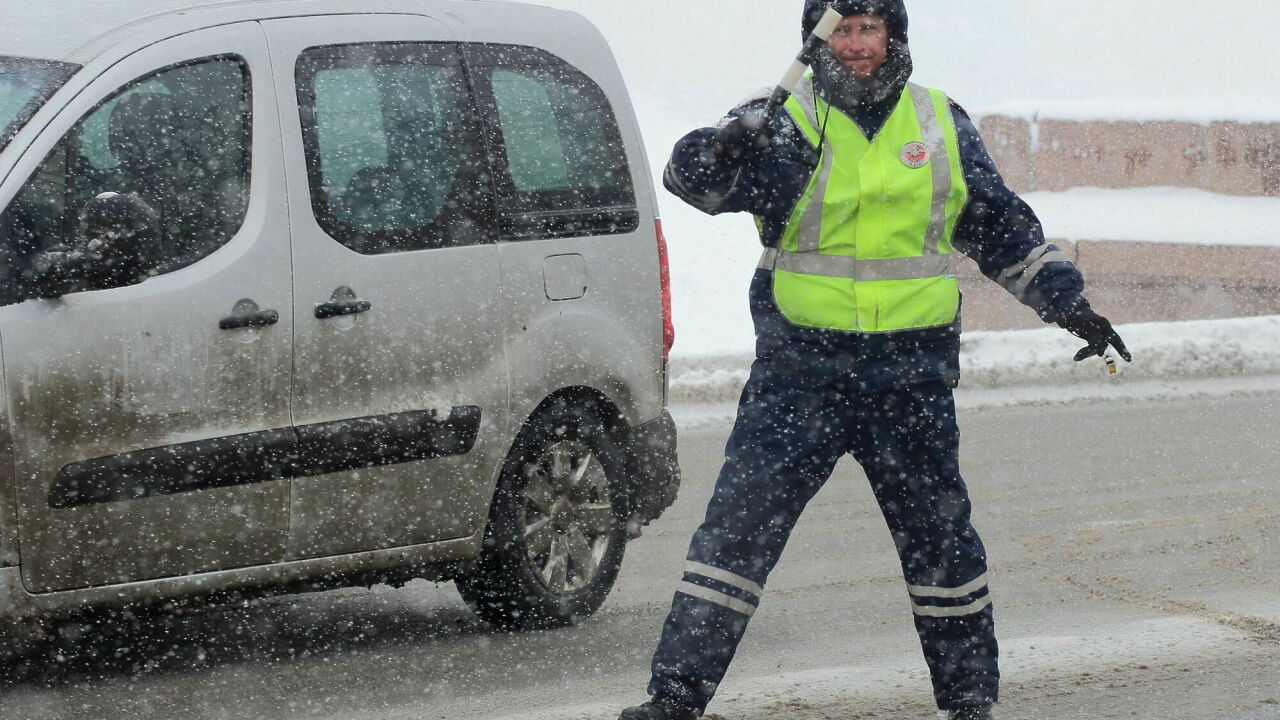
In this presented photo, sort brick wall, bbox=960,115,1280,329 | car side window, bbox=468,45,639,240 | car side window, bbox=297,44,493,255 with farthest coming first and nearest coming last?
brick wall, bbox=960,115,1280,329
car side window, bbox=468,45,639,240
car side window, bbox=297,44,493,255

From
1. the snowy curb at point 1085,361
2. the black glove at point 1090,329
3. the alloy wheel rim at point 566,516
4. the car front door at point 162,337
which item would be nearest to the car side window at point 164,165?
the car front door at point 162,337

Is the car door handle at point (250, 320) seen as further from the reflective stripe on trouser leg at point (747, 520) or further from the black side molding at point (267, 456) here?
the reflective stripe on trouser leg at point (747, 520)

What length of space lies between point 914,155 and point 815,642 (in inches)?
80.2

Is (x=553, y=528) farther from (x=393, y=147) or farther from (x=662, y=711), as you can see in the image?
(x=662, y=711)

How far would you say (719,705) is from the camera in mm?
5137

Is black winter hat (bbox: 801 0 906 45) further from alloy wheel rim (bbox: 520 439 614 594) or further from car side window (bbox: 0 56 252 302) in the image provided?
alloy wheel rim (bbox: 520 439 614 594)

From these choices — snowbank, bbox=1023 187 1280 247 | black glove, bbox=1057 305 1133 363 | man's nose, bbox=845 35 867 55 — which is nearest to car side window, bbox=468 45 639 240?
man's nose, bbox=845 35 867 55

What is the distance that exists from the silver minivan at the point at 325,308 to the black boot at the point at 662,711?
1.45 metres

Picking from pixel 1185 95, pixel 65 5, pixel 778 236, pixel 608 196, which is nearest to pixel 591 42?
pixel 608 196

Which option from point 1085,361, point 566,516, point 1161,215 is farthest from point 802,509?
point 1161,215

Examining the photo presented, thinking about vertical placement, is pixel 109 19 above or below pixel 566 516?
above

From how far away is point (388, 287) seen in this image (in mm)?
5629

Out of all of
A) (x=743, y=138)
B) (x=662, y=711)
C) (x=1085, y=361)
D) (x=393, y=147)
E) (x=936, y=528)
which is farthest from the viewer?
(x=1085, y=361)

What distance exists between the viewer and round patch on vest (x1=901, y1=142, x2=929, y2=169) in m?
4.45
